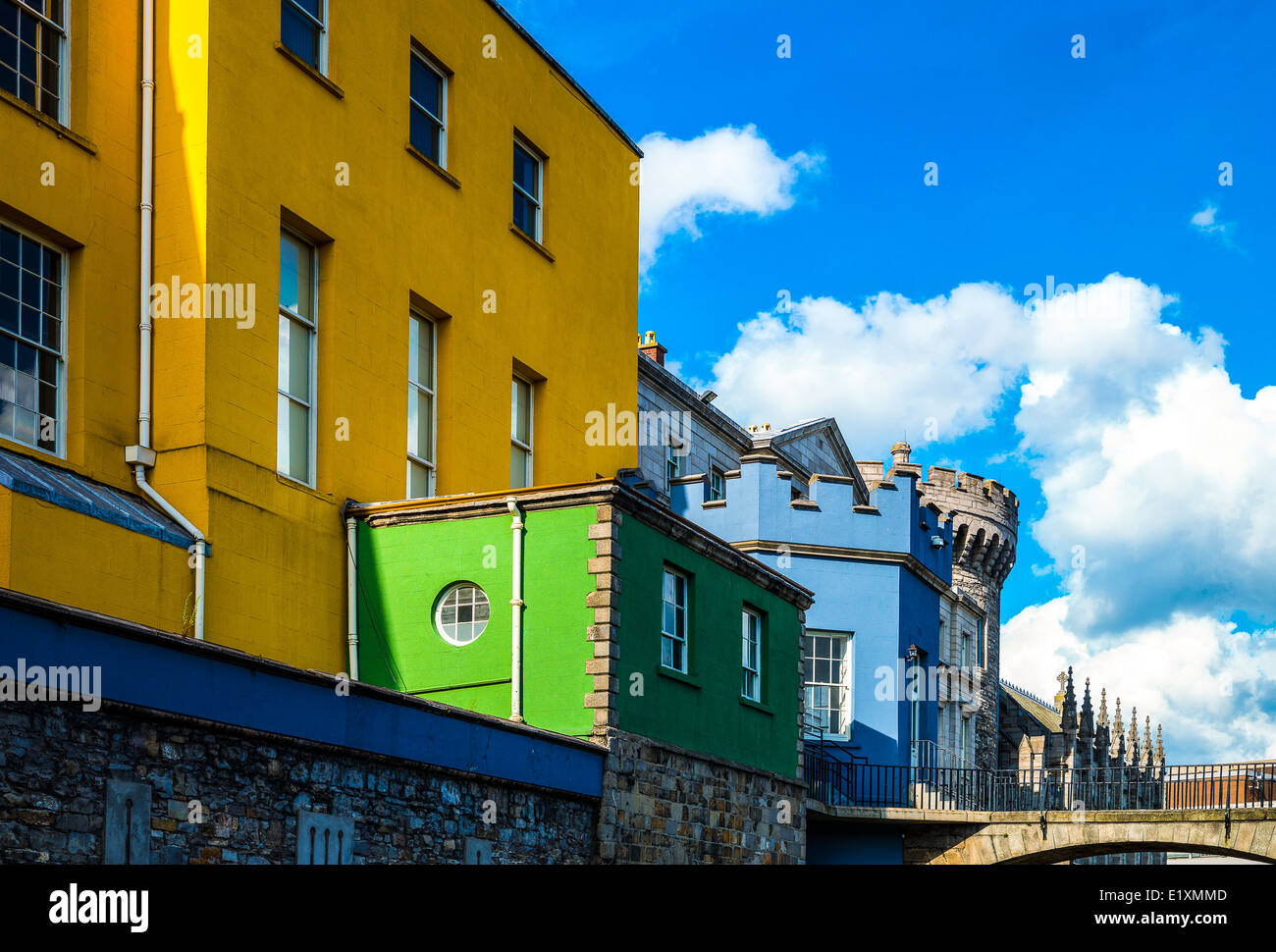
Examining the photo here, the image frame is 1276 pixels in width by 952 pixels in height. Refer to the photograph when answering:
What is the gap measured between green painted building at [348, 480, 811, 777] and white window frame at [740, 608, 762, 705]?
164 centimetres

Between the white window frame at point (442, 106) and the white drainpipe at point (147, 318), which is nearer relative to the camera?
the white drainpipe at point (147, 318)

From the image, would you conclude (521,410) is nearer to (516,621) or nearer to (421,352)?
(421,352)

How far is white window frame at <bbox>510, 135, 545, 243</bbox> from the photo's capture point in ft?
79.7

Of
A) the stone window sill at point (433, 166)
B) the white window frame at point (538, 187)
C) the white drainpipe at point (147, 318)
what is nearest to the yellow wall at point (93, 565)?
the white drainpipe at point (147, 318)

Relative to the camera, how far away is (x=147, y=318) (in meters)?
17.2

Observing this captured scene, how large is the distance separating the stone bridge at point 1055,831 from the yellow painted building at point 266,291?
9.53 meters

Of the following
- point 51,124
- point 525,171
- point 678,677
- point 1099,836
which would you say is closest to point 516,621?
point 678,677

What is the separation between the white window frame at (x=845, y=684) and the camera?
29.2m

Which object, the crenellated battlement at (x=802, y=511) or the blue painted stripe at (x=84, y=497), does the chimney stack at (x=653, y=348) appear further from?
the blue painted stripe at (x=84, y=497)

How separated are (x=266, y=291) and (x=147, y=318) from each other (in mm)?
1518

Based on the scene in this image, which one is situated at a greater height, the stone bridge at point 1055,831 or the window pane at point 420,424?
the window pane at point 420,424

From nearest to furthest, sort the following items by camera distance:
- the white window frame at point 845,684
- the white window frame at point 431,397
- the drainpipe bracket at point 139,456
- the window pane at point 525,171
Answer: the drainpipe bracket at point 139,456
the white window frame at point 431,397
the window pane at point 525,171
the white window frame at point 845,684

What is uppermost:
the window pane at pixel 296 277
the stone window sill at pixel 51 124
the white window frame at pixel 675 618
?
→ the stone window sill at pixel 51 124
